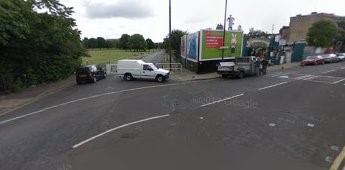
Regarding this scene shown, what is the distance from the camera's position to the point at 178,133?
1016cm

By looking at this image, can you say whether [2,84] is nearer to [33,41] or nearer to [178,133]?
[33,41]

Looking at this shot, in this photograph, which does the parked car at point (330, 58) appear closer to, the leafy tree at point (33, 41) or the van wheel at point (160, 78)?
the van wheel at point (160, 78)

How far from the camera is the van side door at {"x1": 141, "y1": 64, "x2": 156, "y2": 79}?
87.3ft

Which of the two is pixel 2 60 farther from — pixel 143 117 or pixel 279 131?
pixel 279 131

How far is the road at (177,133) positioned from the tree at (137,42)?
123585mm

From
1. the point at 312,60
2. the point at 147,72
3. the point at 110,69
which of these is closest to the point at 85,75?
the point at 147,72

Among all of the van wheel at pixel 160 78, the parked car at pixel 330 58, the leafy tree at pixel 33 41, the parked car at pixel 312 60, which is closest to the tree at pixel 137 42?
the parked car at pixel 330 58

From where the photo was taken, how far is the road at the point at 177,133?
25.5ft

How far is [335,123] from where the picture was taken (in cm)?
1142

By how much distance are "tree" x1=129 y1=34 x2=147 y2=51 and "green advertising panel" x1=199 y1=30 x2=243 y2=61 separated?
10703cm

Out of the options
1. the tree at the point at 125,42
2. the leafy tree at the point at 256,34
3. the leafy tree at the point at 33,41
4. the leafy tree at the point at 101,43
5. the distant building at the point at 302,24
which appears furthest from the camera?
the leafy tree at the point at 101,43

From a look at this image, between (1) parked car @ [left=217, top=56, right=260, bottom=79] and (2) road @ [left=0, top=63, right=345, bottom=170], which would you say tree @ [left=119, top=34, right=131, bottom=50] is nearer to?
(1) parked car @ [left=217, top=56, right=260, bottom=79]

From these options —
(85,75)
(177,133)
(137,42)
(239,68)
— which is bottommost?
(177,133)

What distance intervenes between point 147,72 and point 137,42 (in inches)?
4547
